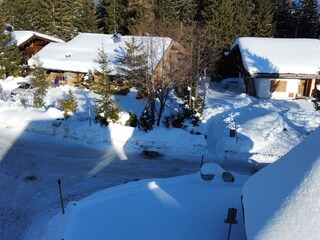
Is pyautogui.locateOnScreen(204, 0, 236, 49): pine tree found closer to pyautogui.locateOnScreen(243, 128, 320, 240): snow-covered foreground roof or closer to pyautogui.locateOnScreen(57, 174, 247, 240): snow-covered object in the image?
pyautogui.locateOnScreen(57, 174, 247, 240): snow-covered object

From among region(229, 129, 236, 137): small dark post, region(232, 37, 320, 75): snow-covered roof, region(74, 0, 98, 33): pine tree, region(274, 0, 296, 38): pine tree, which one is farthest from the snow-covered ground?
region(274, 0, 296, 38): pine tree

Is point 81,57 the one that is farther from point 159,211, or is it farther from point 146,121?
point 159,211

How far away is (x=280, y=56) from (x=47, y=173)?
23.6m

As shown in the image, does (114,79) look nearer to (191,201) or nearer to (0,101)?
(0,101)

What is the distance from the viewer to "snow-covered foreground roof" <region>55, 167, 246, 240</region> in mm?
11766

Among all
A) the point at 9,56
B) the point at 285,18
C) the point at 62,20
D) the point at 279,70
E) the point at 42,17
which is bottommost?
the point at 9,56

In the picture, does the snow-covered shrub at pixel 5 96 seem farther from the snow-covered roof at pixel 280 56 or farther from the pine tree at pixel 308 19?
the pine tree at pixel 308 19

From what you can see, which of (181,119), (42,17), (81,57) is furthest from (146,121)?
(42,17)

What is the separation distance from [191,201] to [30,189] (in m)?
7.23

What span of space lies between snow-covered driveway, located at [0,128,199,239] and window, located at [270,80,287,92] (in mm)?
15962

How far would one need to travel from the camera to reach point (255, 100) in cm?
3005

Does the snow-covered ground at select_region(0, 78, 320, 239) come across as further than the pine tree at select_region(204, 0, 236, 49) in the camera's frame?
No

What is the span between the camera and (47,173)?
1725cm

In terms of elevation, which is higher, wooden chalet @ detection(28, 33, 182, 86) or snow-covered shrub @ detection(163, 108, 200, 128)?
wooden chalet @ detection(28, 33, 182, 86)
